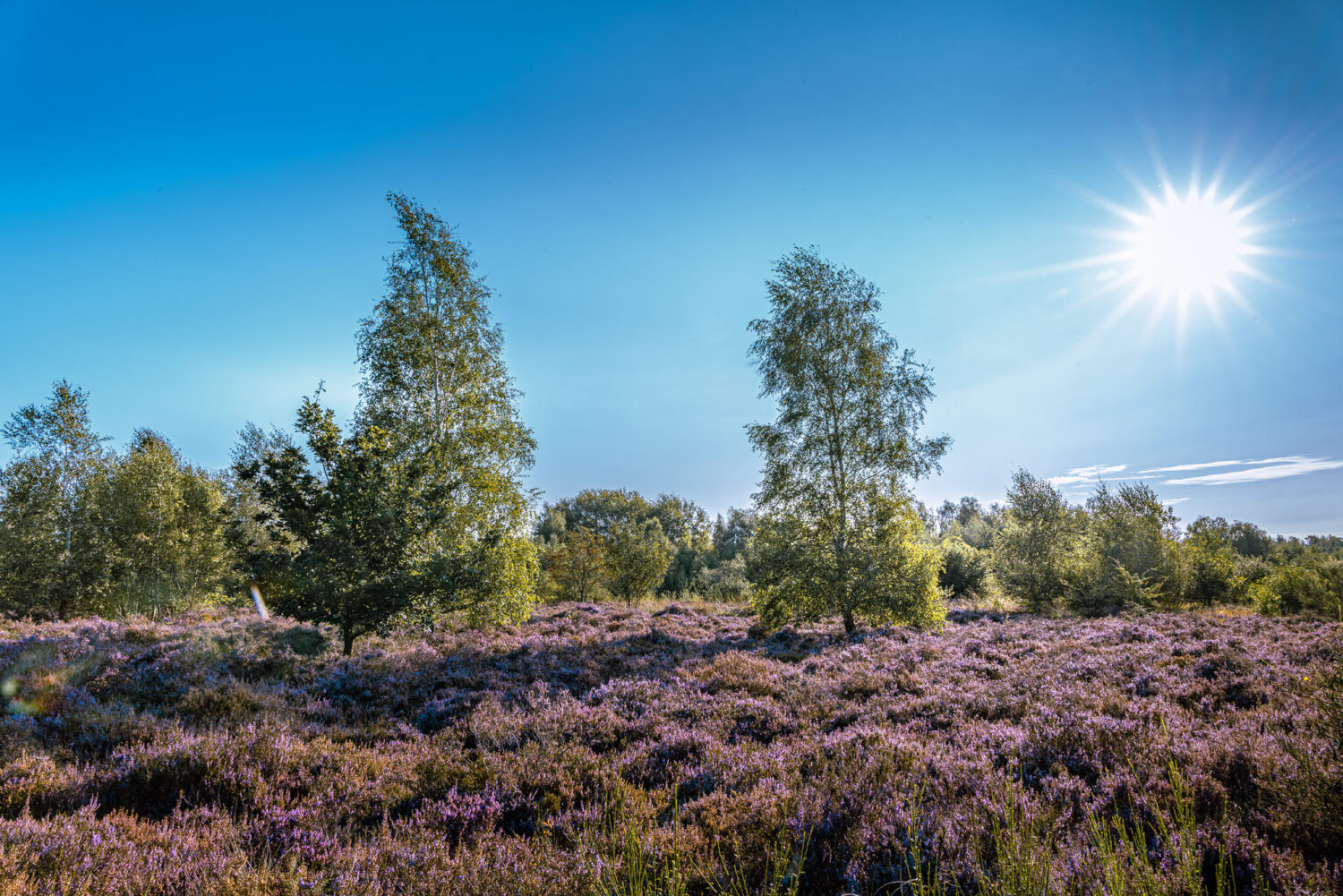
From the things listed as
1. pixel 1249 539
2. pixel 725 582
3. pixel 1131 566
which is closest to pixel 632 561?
pixel 725 582

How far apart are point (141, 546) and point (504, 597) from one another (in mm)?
23399

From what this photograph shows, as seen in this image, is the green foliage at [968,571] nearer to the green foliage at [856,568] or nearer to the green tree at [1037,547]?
the green tree at [1037,547]

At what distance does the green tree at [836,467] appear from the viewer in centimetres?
1285

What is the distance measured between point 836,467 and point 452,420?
10.6m

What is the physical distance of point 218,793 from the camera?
4086 mm

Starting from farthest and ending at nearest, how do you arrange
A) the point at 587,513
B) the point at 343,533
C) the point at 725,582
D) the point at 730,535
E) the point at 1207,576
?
1. the point at 730,535
2. the point at 587,513
3. the point at 725,582
4. the point at 1207,576
5. the point at 343,533

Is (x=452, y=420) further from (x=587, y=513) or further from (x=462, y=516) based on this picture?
(x=587, y=513)

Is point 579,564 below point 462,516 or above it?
below

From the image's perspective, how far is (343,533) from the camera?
9398 millimetres

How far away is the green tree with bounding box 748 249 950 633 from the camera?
12852mm

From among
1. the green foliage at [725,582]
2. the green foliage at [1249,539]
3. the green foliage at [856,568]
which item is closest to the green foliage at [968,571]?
the green foliage at [725,582]

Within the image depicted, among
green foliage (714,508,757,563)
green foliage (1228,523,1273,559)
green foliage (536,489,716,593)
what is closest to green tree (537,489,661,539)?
green foliage (536,489,716,593)

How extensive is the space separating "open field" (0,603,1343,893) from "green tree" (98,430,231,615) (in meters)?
16.8

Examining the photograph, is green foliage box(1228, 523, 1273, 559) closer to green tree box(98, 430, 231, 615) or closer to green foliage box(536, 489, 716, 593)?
green foliage box(536, 489, 716, 593)
